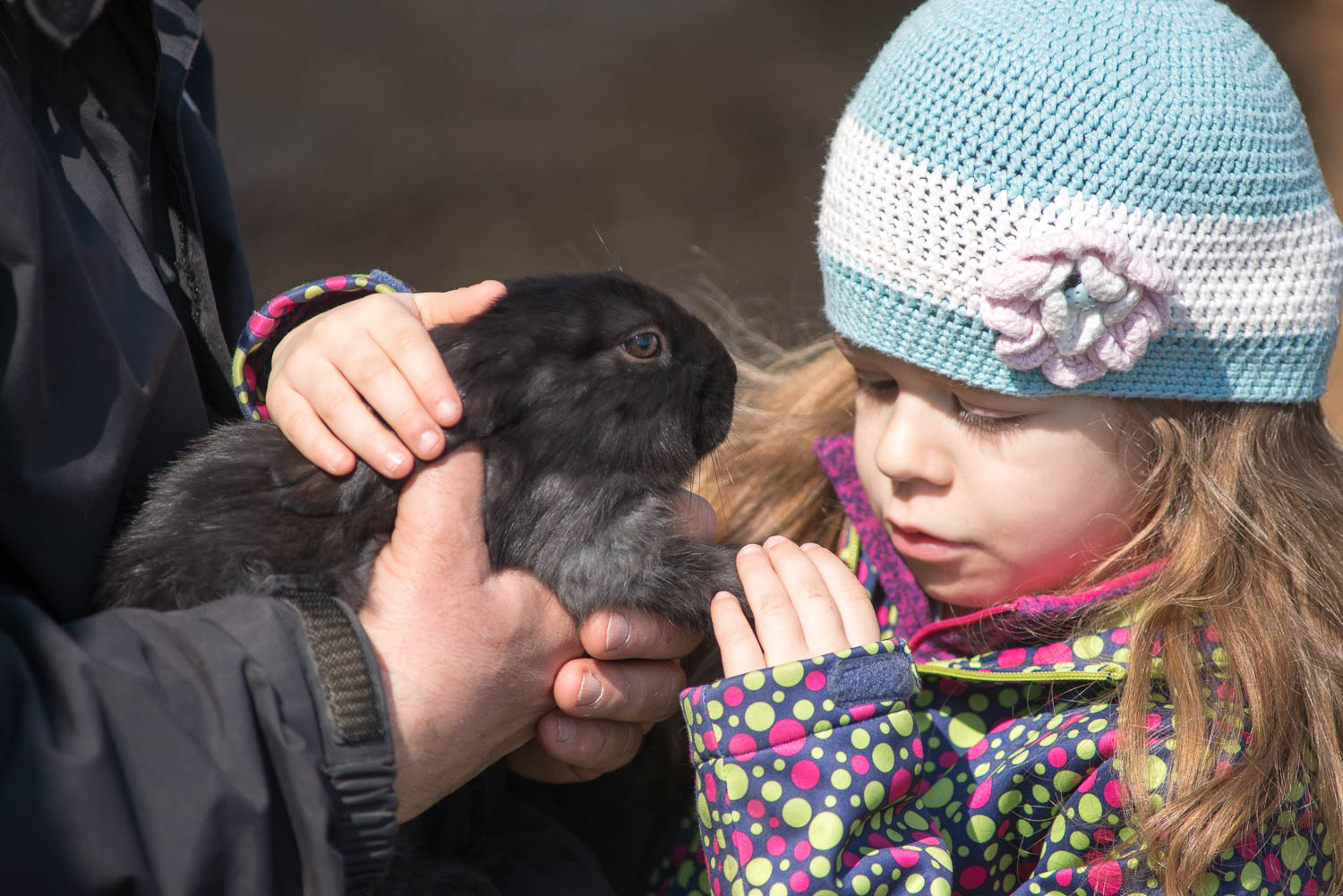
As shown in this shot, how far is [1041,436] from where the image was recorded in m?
1.95

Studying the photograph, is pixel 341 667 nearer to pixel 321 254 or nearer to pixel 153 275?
pixel 153 275

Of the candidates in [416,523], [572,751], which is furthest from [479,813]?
[416,523]

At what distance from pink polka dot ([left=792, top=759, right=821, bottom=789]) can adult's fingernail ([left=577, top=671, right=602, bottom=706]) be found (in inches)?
15.6

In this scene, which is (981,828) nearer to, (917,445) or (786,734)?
(786,734)

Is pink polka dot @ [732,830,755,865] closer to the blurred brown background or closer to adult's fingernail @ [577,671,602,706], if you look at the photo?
adult's fingernail @ [577,671,602,706]

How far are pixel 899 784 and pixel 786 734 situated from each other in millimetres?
194

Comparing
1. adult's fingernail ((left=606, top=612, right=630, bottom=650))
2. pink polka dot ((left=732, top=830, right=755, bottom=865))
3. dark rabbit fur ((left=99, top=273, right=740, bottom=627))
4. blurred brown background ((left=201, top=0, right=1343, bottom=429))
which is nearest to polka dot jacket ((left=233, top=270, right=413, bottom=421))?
dark rabbit fur ((left=99, top=273, right=740, bottom=627))

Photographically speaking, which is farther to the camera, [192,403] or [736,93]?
[736,93]

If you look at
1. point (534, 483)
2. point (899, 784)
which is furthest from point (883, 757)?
point (534, 483)

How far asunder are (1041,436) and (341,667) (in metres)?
1.26

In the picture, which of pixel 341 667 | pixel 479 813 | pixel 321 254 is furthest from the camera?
pixel 321 254

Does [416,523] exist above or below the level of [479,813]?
above

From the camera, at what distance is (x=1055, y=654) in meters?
1.93

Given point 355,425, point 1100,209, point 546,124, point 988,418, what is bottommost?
point 546,124
